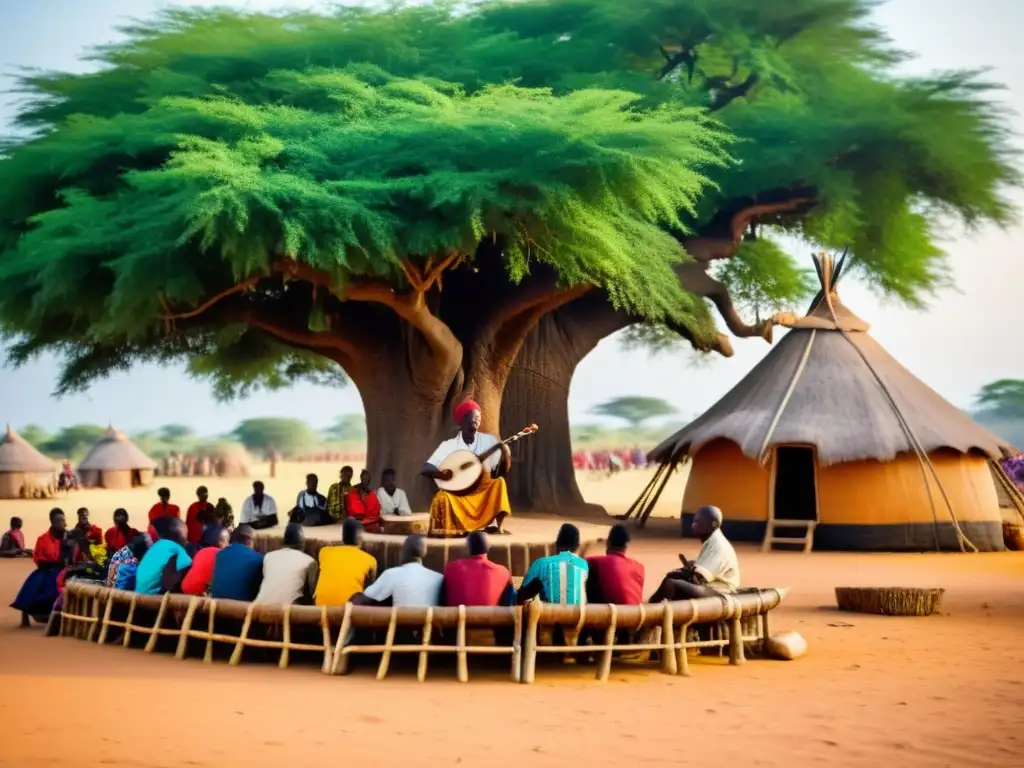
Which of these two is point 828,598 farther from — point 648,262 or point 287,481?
point 287,481

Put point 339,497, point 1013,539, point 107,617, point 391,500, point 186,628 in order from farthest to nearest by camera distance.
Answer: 1. point 1013,539
2. point 339,497
3. point 391,500
4. point 107,617
5. point 186,628

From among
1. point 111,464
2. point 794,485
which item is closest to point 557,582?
point 794,485

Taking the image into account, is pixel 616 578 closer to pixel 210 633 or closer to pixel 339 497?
pixel 210 633

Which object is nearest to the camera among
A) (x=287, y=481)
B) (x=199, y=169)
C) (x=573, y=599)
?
(x=573, y=599)

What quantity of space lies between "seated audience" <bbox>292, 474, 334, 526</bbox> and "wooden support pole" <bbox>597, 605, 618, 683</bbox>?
7445 mm

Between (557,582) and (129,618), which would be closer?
(557,582)

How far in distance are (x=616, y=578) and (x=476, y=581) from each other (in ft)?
3.34

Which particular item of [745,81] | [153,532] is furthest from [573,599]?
[745,81]

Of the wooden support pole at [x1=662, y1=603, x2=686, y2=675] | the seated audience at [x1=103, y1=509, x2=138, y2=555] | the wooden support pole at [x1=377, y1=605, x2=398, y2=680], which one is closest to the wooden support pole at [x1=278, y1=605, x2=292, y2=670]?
the wooden support pole at [x1=377, y1=605, x2=398, y2=680]

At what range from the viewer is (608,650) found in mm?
9781

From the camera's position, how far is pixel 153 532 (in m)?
13.6

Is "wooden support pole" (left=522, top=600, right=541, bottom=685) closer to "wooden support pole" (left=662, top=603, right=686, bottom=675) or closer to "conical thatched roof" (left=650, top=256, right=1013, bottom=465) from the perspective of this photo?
"wooden support pole" (left=662, top=603, right=686, bottom=675)

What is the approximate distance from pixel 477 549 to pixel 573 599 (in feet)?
2.42

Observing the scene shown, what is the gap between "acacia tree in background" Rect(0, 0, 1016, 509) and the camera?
57.2 feet
